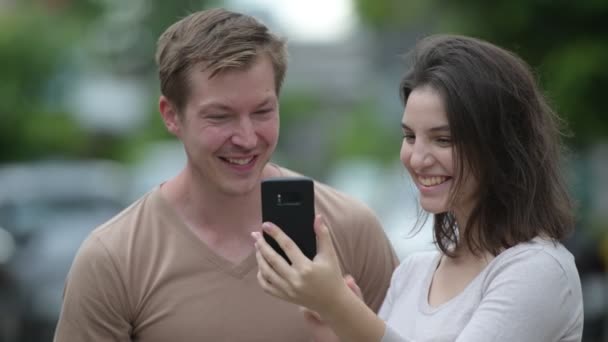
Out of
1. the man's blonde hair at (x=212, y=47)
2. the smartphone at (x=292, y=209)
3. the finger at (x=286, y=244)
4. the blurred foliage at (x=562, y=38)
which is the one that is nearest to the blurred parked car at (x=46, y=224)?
the blurred foliage at (x=562, y=38)

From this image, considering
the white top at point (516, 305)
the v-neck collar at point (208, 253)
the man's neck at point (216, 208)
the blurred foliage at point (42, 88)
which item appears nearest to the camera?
the white top at point (516, 305)

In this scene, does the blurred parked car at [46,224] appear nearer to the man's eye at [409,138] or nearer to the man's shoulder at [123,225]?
the man's shoulder at [123,225]

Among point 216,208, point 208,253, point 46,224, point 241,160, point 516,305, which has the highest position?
point 241,160

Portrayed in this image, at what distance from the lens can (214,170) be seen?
13.9 ft

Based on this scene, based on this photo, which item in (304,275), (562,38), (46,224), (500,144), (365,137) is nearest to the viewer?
(304,275)

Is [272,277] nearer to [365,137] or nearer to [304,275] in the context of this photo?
[304,275]

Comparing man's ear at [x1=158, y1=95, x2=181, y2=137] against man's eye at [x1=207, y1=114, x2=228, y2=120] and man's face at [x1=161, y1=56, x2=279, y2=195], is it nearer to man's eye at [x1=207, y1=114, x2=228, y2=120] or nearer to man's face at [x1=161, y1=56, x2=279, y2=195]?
man's face at [x1=161, y1=56, x2=279, y2=195]

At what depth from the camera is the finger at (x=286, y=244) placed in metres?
3.32

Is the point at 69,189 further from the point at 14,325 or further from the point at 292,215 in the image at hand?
the point at 292,215

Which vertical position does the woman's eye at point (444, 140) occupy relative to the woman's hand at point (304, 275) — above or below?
above

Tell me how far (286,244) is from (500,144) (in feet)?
2.25

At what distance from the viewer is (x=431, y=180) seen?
11.6ft

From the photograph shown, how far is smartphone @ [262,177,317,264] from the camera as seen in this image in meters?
3.51

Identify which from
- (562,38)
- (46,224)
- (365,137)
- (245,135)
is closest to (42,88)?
(365,137)
